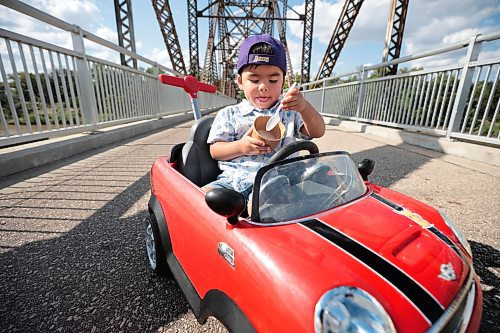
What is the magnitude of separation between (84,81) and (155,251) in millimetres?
4208

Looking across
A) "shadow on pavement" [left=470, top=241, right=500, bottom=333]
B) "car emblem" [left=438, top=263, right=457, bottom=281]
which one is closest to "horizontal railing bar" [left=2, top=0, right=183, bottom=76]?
"car emblem" [left=438, top=263, right=457, bottom=281]

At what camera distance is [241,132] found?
1.58 metres

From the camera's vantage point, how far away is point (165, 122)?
7.77m

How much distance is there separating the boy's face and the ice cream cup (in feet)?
1.28

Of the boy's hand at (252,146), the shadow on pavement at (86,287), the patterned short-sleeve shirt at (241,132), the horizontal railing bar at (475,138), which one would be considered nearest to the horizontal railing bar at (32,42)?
the shadow on pavement at (86,287)

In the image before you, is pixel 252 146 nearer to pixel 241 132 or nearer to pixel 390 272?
pixel 241 132

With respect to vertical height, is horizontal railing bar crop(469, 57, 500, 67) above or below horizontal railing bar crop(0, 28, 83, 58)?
below

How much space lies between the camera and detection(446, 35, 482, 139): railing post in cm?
343

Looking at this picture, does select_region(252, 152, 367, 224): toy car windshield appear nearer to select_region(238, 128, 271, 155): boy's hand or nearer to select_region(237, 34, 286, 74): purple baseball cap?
select_region(238, 128, 271, 155): boy's hand

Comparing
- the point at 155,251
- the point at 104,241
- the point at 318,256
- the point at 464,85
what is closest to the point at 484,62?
the point at 464,85

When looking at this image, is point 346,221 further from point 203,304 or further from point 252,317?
point 203,304

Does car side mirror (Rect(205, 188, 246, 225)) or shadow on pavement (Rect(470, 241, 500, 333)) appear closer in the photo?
car side mirror (Rect(205, 188, 246, 225))

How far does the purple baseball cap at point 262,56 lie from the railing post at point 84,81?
13.1ft

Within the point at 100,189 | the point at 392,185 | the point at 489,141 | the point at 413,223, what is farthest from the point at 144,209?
the point at 489,141
